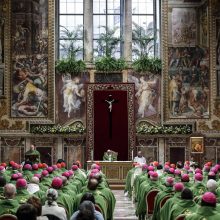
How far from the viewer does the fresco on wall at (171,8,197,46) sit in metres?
32.3

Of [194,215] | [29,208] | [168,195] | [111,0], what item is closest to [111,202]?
[168,195]

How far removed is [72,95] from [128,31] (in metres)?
4.72

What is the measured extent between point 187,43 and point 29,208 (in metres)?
26.4

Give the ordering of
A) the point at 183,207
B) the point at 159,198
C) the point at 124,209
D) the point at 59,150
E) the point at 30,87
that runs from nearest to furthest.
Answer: the point at 183,207 < the point at 159,198 < the point at 124,209 < the point at 59,150 < the point at 30,87

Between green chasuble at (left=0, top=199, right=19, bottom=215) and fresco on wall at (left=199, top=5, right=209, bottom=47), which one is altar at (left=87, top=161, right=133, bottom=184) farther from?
green chasuble at (left=0, top=199, right=19, bottom=215)

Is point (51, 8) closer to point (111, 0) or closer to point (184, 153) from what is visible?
point (111, 0)

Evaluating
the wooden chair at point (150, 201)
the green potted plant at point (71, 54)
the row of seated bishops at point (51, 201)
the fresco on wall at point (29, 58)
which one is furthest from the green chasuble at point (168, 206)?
the green potted plant at point (71, 54)

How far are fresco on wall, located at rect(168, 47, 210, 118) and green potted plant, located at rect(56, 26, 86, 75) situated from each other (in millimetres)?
4712

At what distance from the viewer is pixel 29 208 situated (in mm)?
6633

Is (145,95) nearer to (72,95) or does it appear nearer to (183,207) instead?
(72,95)

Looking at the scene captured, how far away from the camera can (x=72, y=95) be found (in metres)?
32.1

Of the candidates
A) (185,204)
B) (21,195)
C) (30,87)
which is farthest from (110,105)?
(185,204)

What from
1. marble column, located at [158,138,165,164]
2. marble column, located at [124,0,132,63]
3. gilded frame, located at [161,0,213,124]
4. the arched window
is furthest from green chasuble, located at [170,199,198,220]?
the arched window

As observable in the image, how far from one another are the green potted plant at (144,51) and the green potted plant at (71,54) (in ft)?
9.40
